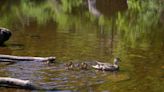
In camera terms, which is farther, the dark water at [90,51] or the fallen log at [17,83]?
the dark water at [90,51]

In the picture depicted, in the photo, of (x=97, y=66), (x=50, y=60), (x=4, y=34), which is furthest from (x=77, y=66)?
(x=4, y=34)

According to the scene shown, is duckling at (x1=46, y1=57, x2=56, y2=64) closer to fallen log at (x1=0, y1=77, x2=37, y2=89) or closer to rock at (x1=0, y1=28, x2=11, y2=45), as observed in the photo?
fallen log at (x1=0, y1=77, x2=37, y2=89)

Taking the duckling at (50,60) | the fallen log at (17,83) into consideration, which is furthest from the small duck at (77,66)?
the fallen log at (17,83)

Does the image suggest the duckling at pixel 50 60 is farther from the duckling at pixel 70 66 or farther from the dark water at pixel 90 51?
the duckling at pixel 70 66

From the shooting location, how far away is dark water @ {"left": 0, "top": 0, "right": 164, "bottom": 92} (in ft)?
60.3

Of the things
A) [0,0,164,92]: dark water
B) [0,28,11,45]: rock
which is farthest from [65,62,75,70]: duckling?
[0,28,11,45]: rock

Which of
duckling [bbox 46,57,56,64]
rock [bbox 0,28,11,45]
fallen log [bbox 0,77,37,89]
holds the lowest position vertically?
fallen log [bbox 0,77,37,89]

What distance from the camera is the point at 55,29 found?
3572 centimetres

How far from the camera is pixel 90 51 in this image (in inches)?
996

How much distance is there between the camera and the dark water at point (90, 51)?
18375 millimetres

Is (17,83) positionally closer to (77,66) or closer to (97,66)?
(77,66)

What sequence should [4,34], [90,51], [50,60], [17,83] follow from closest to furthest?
[17,83]
[50,60]
[90,51]
[4,34]

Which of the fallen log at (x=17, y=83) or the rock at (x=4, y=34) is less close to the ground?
the rock at (x=4, y=34)

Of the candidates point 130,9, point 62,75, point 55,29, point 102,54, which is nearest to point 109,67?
point 62,75
